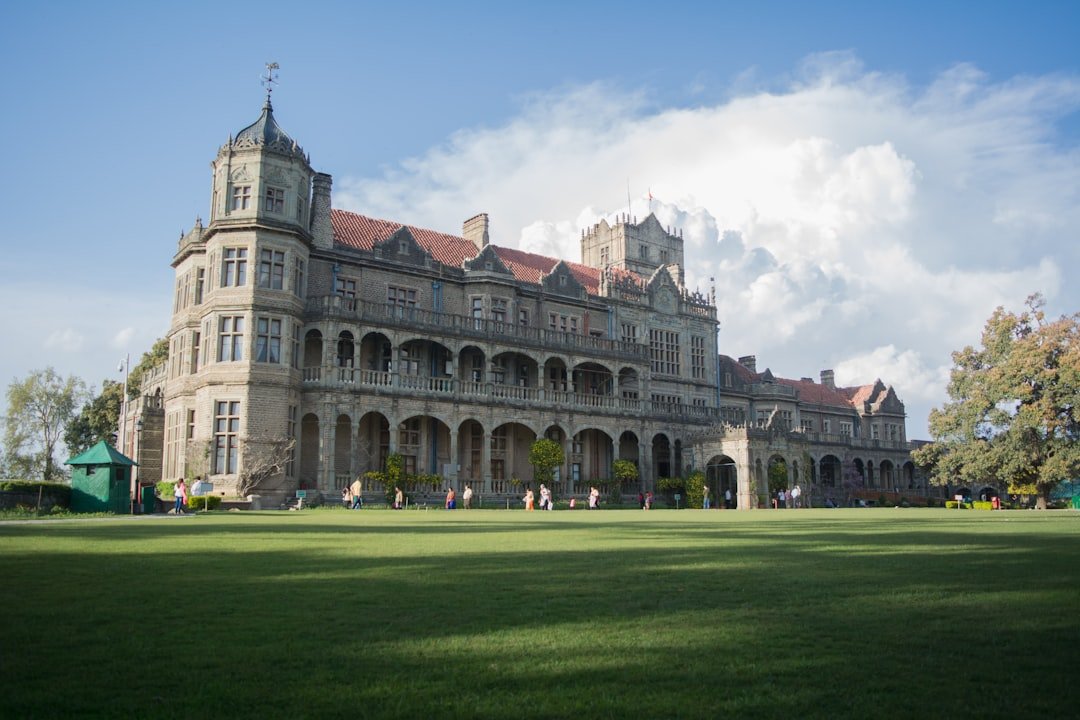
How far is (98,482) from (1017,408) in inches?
1832

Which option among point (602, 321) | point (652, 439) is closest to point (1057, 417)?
point (652, 439)

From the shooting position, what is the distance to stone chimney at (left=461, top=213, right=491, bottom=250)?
169ft

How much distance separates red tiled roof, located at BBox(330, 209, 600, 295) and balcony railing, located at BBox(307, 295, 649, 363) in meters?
4.27

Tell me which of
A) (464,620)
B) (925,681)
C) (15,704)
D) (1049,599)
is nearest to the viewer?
(15,704)

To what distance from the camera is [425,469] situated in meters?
43.4

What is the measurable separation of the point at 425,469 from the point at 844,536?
28453 millimetres

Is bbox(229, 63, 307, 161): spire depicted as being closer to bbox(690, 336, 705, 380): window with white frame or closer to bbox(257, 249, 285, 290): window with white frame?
bbox(257, 249, 285, 290): window with white frame

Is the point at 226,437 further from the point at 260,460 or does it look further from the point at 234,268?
the point at 234,268

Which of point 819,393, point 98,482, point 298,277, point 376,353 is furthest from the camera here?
point 819,393

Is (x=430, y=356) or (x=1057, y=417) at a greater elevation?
(x=430, y=356)

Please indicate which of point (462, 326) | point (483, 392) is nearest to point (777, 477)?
point (483, 392)

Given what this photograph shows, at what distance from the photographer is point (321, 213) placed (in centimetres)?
4309

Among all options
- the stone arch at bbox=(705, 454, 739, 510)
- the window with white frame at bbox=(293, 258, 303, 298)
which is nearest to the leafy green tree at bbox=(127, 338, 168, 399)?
the window with white frame at bbox=(293, 258, 303, 298)

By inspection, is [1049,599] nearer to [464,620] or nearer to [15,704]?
[464,620]
